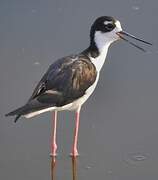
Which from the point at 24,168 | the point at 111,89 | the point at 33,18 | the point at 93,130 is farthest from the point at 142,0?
the point at 24,168

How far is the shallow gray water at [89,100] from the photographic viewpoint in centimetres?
503

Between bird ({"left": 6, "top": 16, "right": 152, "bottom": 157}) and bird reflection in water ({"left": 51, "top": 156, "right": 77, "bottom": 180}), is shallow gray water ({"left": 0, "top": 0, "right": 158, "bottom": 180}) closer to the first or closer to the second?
bird reflection in water ({"left": 51, "top": 156, "right": 77, "bottom": 180})

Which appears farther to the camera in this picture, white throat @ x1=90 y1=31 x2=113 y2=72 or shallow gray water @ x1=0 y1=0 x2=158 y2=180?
white throat @ x1=90 y1=31 x2=113 y2=72

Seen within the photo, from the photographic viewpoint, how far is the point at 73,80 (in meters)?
5.35

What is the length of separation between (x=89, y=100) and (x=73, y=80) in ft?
2.00

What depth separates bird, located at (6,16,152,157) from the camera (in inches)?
203

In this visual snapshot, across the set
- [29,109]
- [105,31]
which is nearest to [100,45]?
[105,31]

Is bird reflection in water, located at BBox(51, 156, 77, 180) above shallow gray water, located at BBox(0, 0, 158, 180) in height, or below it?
below

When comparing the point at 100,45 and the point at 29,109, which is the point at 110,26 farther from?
the point at 29,109

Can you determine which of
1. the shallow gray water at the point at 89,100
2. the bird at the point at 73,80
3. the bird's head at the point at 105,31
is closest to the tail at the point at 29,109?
the bird at the point at 73,80

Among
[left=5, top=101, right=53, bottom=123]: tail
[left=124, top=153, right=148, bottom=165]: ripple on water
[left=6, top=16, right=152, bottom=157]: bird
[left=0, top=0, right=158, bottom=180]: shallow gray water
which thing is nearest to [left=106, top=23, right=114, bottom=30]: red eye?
[left=6, top=16, right=152, bottom=157]: bird

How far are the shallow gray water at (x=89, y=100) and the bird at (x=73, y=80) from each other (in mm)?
165

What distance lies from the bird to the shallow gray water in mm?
165

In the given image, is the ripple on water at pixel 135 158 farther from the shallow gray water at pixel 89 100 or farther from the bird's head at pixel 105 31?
the bird's head at pixel 105 31
